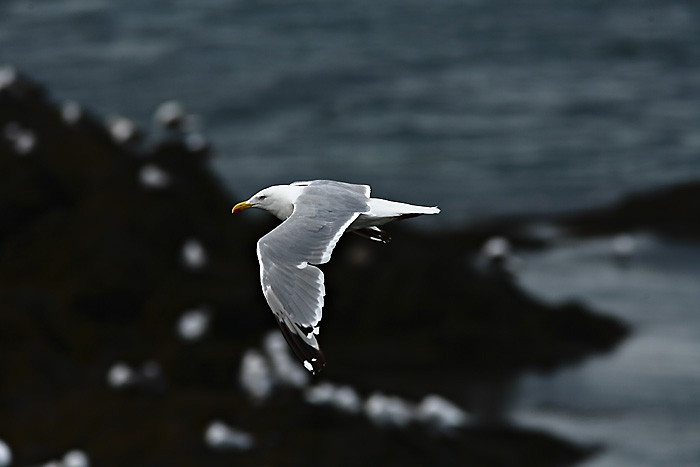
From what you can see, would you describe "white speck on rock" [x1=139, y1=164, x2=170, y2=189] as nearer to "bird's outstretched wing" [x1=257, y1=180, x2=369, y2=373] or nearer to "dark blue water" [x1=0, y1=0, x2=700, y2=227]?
"dark blue water" [x1=0, y1=0, x2=700, y2=227]

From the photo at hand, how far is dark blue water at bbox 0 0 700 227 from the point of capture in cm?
2945

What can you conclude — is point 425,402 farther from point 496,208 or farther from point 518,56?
point 518,56

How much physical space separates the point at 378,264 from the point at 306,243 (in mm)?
10430

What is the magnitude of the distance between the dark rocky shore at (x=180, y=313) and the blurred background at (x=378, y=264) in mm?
35

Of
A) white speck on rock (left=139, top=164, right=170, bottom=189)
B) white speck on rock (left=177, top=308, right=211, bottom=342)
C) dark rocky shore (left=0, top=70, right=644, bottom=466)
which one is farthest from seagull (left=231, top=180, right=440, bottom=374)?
white speck on rock (left=139, top=164, right=170, bottom=189)

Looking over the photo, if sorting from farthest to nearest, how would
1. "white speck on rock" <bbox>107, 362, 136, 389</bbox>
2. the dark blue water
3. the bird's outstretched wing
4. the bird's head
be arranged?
the dark blue water → "white speck on rock" <bbox>107, 362, 136, 389</bbox> → the bird's head → the bird's outstretched wing

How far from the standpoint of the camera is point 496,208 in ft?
89.8

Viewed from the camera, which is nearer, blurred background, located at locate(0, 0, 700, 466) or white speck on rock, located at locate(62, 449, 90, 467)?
white speck on rock, located at locate(62, 449, 90, 467)

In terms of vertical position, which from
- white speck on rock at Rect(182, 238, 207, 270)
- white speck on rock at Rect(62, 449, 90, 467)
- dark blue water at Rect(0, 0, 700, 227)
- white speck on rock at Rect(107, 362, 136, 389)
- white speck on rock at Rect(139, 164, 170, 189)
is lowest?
dark blue water at Rect(0, 0, 700, 227)

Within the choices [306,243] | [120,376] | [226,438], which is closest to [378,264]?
[120,376]

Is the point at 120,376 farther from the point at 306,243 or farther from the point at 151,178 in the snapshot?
the point at 306,243

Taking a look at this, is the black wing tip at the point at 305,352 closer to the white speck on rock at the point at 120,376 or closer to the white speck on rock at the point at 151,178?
the white speck on rock at the point at 120,376

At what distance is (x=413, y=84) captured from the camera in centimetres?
3519

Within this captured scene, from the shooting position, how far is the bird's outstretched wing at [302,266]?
7121 millimetres
